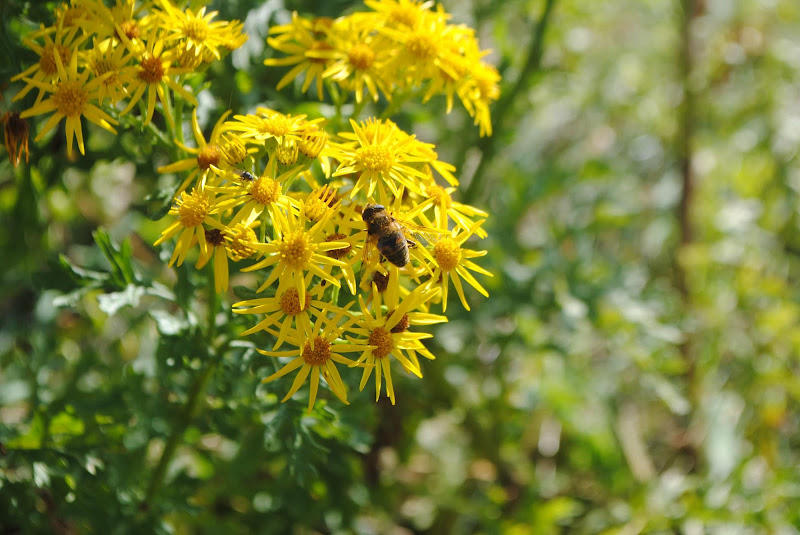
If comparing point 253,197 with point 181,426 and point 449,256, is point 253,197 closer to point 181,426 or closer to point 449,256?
point 449,256

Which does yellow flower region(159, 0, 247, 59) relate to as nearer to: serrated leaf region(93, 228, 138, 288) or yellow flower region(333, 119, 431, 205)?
yellow flower region(333, 119, 431, 205)

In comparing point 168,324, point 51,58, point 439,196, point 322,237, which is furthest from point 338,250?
point 51,58

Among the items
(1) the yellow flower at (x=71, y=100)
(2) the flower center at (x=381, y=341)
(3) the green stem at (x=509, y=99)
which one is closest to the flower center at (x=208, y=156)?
(1) the yellow flower at (x=71, y=100)

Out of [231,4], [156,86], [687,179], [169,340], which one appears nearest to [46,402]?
[169,340]

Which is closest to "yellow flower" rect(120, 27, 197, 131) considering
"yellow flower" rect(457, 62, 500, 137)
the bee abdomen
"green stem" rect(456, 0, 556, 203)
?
the bee abdomen

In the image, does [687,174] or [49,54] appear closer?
[49,54]

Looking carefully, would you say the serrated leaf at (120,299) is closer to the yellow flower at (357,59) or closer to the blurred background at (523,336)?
the blurred background at (523,336)
